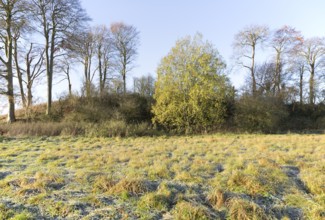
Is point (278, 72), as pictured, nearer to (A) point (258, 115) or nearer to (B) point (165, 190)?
(A) point (258, 115)

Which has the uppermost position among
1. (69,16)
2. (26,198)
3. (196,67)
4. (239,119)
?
(69,16)

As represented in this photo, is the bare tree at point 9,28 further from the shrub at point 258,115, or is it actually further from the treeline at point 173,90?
the shrub at point 258,115

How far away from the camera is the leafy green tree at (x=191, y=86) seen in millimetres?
14281

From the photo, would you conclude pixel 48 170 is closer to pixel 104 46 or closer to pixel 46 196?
pixel 46 196

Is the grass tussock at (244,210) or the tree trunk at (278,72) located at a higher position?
the tree trunk at (278,72)

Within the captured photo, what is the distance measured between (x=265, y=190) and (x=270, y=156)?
9.35 feet

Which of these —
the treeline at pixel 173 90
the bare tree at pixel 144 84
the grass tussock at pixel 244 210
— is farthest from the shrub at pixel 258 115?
the grass tussock at pixel 244 210

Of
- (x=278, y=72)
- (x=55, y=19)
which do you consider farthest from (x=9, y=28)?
(x=278, y=72)

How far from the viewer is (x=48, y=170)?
516 centimetres

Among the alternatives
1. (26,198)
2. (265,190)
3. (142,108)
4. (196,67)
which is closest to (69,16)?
(142,108)

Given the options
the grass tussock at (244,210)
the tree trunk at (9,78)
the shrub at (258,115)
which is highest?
the tree trunk at (9,78)

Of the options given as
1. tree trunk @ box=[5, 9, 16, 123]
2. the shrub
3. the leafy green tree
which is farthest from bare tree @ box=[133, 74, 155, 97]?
tree trunk @ box=[5, 9, 16, 123]

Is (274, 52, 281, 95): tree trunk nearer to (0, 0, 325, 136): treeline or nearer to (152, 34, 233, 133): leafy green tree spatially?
(0, 0, 325, 136): treeline

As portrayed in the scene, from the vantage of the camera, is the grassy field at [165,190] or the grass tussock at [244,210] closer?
the grass tussock at [244,210]
